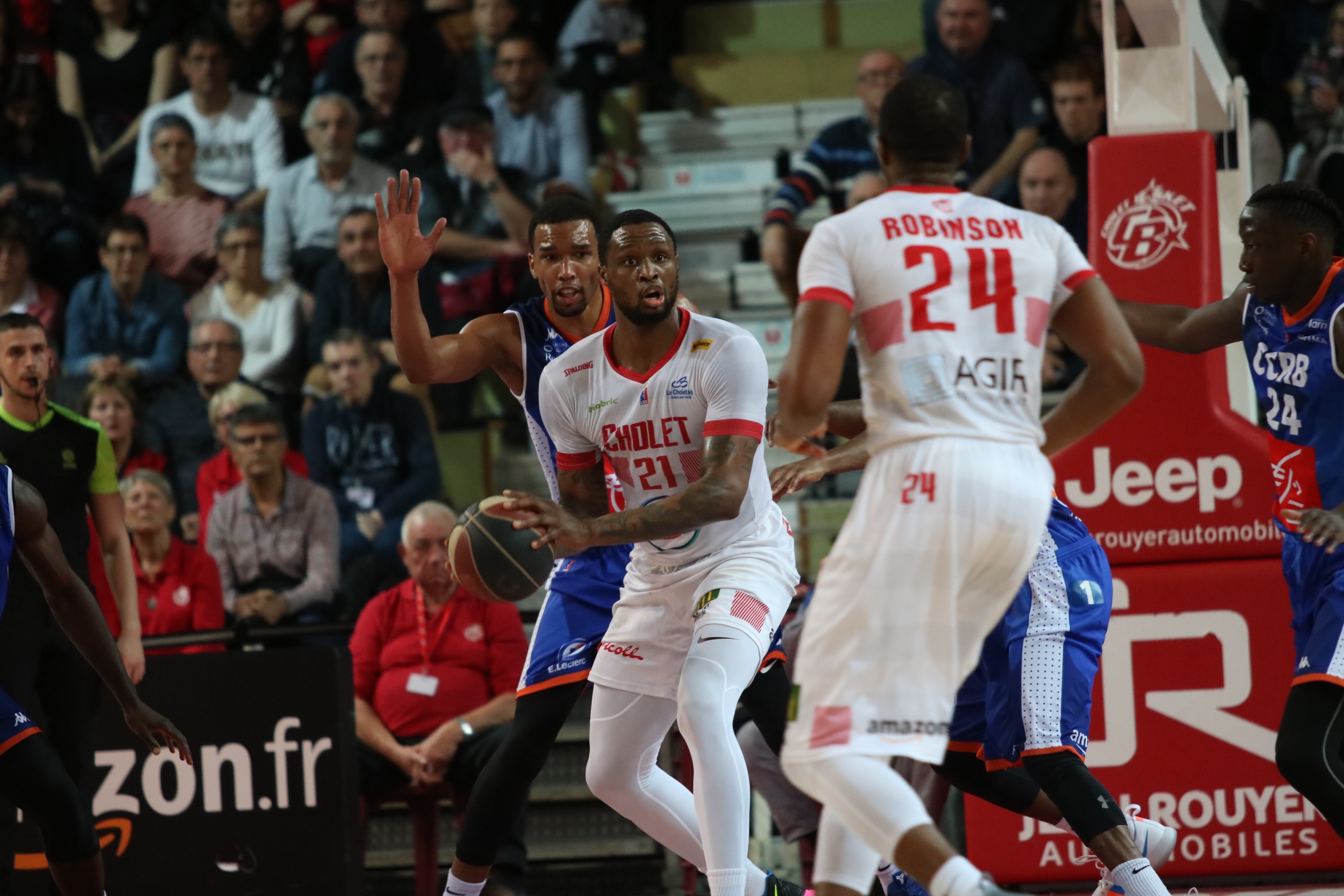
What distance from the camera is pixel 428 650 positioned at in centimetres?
711

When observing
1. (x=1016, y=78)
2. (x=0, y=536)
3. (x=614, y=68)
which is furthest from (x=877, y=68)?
(x=0, y=536)

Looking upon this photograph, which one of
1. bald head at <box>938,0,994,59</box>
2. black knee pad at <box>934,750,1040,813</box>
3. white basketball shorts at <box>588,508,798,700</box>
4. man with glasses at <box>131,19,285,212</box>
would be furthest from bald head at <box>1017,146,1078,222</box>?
man with glasses at <box>131,19,285,212</box>

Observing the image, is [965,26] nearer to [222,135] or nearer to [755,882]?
[222,135]

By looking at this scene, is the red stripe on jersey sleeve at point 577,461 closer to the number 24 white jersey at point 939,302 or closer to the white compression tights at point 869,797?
the number 24 white jersey at point 939,302

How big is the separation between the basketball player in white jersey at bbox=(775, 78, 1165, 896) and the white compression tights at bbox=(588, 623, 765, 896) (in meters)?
0.68

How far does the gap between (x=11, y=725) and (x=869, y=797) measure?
2.95m

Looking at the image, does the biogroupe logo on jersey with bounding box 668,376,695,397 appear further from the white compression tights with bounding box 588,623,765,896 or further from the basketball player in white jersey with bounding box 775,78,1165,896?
the basketball player in white jersey with bounding box 775,78,1165,896

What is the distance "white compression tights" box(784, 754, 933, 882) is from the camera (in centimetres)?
343

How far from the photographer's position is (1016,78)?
379 inches

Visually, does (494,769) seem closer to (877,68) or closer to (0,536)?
(0,536)

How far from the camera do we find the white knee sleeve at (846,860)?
12.0ft

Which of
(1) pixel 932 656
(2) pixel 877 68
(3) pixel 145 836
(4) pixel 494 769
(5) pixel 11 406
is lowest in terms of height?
(3) pixel 145 836

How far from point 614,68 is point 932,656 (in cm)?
890

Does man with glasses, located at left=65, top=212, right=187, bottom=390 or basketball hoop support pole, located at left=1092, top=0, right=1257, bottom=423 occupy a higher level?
basketball hoop support pole, located at left=1092, top=0, right=1257, bottom=423
